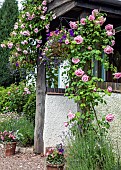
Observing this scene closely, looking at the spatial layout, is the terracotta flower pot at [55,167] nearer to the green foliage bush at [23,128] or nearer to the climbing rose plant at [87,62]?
the climbing rose plant at [87,62]

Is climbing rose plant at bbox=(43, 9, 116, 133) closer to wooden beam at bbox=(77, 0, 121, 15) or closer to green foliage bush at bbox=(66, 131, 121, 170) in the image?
wooden beam at bbox=(77, 0, 121, 15)

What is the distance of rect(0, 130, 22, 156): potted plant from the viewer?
614 centimetres

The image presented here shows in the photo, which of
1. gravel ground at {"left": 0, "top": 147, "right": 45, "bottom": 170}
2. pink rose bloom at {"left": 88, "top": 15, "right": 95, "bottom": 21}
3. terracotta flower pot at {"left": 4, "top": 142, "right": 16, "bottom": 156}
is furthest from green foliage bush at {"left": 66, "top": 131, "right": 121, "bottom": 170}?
terracotta flower pot at {"left": 4, "top": 142, "right": 16, "bottom": 156}

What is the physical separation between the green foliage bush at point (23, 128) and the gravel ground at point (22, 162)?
0.43 m

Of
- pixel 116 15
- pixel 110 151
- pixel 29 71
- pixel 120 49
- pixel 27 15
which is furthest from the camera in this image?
pixel 120 49

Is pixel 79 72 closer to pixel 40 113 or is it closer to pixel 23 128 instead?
pixel 40 113

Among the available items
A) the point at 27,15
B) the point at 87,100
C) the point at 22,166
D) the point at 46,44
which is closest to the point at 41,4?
the point at 27,15

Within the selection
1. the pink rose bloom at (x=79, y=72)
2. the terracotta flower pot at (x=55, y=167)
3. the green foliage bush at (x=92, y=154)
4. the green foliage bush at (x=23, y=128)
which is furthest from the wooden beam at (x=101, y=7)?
the green foliage bush at (x=23, y=128)

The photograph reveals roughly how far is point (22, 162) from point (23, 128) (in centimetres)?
139

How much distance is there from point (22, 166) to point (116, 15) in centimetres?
317

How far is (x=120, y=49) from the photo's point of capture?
8336 millimetres

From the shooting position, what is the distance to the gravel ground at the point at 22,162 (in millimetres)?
5211

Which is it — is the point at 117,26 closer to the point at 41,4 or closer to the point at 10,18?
the point at 41,4

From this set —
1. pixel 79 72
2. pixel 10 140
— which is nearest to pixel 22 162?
pixel 10 140
